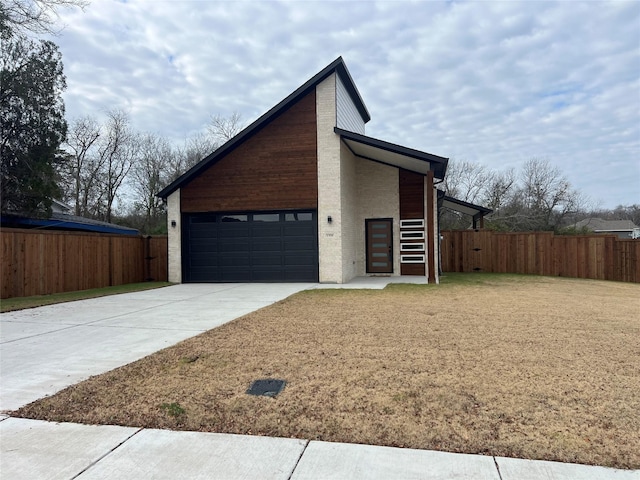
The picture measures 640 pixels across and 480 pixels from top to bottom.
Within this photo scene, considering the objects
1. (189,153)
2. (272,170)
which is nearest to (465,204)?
(272,170)

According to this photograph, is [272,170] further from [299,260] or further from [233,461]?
[233,461]

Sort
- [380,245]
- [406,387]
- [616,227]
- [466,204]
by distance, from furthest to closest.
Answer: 1. [616,227]
2. [466,204]
3. [380,245]
4. [406,387]

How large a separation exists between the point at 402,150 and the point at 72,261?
10.5 m

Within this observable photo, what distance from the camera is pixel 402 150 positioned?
12.3 meters

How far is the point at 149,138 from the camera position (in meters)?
34.1

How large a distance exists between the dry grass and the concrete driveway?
43 centimetres

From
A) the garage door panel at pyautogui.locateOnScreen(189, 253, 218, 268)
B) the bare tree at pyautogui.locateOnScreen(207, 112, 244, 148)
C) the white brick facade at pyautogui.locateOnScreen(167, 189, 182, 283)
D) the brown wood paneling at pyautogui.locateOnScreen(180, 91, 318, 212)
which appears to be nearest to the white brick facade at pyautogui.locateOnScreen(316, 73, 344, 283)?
the brown wood paneling at pyautogui.locateOnScreen(180, 91, 318, 212)

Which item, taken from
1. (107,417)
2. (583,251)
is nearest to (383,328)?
(107,417)

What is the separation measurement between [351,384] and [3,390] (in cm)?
329

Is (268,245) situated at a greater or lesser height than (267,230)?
lesser

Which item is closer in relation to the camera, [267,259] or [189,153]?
[267,259]

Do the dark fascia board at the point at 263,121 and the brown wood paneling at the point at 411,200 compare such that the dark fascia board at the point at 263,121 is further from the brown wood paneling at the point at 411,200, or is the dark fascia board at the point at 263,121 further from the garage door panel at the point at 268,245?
the brown wood paneling at the point at 411,200

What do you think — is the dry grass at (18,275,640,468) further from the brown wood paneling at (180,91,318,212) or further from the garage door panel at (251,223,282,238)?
the brown wood paneling at (180,91,318,212)

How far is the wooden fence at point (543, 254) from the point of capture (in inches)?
614
